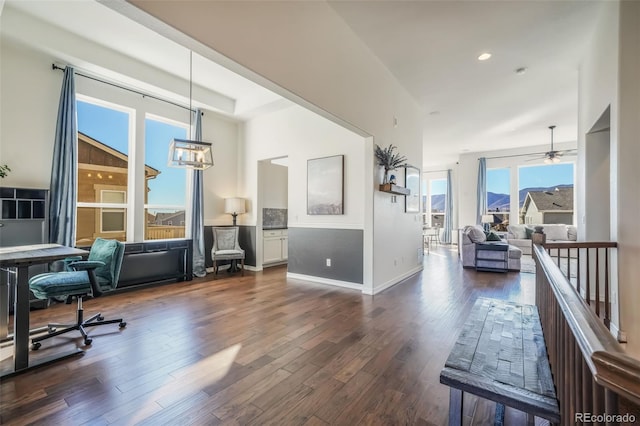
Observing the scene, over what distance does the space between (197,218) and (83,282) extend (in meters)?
2.84

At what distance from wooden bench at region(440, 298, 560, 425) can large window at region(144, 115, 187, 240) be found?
515 centimetres

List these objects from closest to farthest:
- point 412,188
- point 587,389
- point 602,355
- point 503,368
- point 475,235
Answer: point 602,355
point 587,389
point 503,368
point 412,188
point 475,235

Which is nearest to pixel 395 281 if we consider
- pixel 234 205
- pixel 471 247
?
pixel 471 247

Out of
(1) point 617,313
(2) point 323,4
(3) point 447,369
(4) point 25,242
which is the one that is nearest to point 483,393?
(3) point 447,369

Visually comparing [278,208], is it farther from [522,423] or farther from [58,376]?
[522,423]

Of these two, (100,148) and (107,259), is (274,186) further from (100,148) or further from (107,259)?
(107,259)

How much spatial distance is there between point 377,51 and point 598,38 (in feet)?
8.23

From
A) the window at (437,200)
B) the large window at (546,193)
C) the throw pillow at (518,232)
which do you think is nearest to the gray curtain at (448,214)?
the window at (437,200)

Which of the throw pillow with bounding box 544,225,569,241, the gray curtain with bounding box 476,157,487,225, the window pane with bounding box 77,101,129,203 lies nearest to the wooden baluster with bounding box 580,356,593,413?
the window pane with bounding box 77,101,129,203

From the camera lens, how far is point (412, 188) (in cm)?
555

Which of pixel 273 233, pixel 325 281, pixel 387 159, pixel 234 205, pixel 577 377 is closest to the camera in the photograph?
pixel 577 377

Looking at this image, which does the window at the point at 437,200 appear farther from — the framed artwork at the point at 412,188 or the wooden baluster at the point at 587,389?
the wooden baluster at the point at 587,389

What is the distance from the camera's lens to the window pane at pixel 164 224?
499cm

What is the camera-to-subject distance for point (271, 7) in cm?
233
